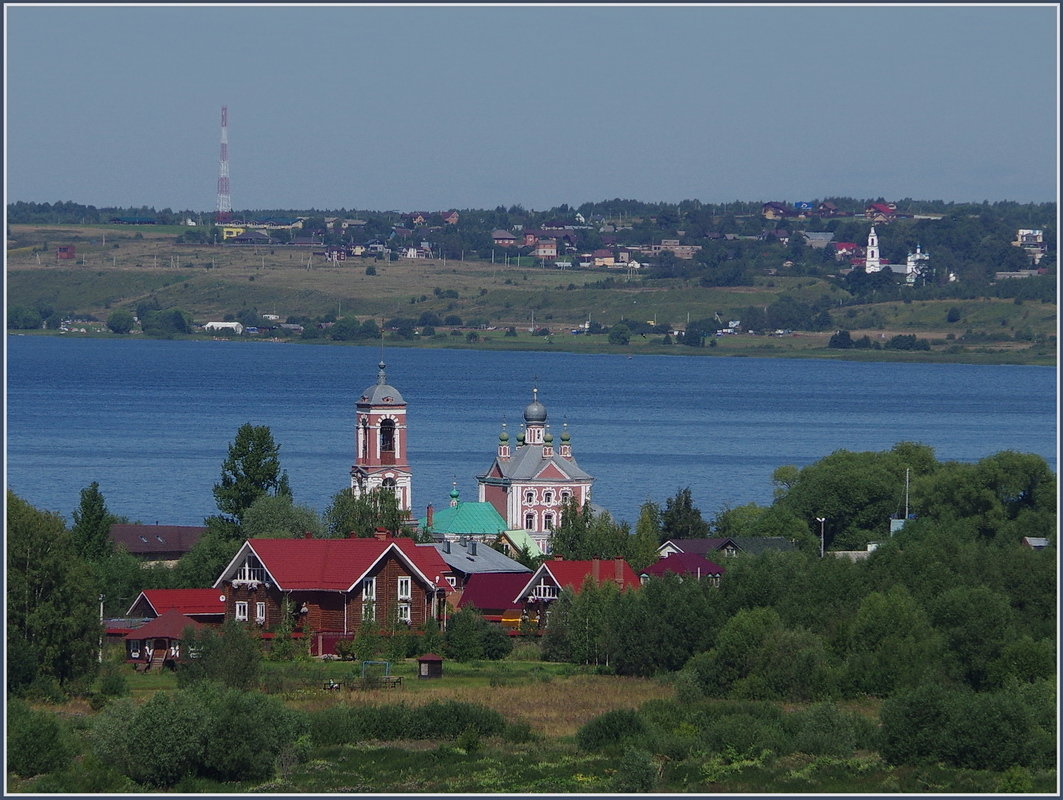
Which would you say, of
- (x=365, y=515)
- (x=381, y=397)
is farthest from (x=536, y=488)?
(x=365, y=515)

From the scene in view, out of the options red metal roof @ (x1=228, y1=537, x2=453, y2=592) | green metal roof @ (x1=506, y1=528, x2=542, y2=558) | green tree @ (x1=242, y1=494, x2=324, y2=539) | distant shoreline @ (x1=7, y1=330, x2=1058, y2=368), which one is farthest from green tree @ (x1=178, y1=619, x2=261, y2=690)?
distant shoreline @ (x1=7, y1=330, x2=1058, y2=368)

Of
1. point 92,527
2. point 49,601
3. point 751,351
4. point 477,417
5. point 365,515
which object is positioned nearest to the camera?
point 49,601

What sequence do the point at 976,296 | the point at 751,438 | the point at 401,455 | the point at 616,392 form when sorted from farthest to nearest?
the point at 976,296 → the point at 616,392 → the point at 751,438 → the point at 401,455

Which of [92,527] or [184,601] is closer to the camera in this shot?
[184,601]

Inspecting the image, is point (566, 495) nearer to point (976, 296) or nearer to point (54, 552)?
point (54, 552)

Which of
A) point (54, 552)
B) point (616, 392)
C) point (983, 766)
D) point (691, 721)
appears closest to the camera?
point (983, 766)

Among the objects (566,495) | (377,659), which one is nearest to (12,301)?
(566,495)

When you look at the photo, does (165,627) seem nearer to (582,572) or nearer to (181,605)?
(181,605)

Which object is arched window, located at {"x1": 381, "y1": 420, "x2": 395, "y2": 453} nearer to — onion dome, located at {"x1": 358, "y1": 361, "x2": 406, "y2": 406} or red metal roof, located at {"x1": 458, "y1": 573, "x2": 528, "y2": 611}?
onion dome, located at {"x1": 358, "y1": 361, "x2": 406, "y2": 406}
